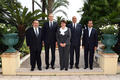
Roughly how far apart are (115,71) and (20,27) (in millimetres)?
4581

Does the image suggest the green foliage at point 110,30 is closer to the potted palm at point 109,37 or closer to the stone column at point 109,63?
the potted palm at point 109,37

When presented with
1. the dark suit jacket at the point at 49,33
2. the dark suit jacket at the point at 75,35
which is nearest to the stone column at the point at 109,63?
the dark suit jacket at the point at 75,35

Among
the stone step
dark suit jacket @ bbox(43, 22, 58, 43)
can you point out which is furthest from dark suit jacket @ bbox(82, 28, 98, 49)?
dark suit jacket @ bbox(43, 22, 58, 43)

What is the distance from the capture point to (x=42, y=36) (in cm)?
594

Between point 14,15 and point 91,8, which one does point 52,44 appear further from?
point 91,8

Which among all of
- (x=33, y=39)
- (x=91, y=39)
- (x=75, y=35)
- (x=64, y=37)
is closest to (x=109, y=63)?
(x=91, y=39)

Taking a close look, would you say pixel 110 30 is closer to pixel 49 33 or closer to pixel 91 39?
pixel 91 39

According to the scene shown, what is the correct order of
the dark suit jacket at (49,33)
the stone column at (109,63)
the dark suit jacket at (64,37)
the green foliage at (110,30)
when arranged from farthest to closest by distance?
the green foliage at (110,30) < the stone column at (109,63) < the dark suit jacket at (49,33) < the dark suit jacket at (64,37)

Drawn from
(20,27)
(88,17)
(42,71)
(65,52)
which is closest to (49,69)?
(42,71)

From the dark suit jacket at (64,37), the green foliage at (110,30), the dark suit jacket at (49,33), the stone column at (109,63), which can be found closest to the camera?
the dark suit jacket at (64,37)

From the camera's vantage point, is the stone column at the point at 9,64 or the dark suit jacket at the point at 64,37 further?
the stone column at the point at 9,64

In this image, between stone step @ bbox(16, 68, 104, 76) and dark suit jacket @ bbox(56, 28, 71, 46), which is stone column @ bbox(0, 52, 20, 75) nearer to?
stone step @ bbox(16, 68, 104, 76)

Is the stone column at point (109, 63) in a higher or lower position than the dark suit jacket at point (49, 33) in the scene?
lower

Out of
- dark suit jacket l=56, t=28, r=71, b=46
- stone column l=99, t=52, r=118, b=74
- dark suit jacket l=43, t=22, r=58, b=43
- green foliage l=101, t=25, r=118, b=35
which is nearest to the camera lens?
dark suit jacket l=56, t=28, r=71, b=46
